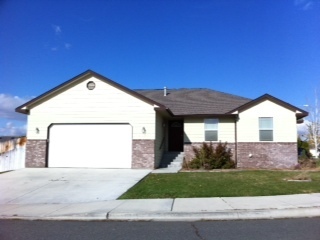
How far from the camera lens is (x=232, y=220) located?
27.0ft

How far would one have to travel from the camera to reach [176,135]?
24.5 metres

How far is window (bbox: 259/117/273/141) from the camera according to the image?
68.4 feet

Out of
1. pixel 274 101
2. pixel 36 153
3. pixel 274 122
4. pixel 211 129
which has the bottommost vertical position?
pixel 36 153

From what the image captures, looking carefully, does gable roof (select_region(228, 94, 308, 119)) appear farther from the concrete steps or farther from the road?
Answer: the road

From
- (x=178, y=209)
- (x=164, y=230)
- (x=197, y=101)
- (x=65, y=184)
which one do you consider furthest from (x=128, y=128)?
(x=164, y=230)

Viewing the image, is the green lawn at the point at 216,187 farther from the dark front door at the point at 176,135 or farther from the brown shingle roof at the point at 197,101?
the dark front door at the point at 176,135

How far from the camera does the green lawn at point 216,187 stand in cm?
1137

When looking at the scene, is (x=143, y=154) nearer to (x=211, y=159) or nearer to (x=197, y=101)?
(x=211, y=159)

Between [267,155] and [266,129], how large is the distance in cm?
163

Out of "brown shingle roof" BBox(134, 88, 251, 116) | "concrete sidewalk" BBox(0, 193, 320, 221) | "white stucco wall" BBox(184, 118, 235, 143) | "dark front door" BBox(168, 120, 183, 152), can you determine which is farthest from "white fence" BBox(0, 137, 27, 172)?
"concrete sidewalk" BBox(0, 193, 320, 221)

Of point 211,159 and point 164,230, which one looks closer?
point 164,230

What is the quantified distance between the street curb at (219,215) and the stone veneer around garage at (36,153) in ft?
40.9

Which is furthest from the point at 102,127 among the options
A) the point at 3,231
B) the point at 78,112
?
the point at 3,231

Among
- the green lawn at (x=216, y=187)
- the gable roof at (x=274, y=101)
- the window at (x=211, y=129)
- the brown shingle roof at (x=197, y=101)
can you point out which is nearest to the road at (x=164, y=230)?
the green lawn at (x=216, y=187)
